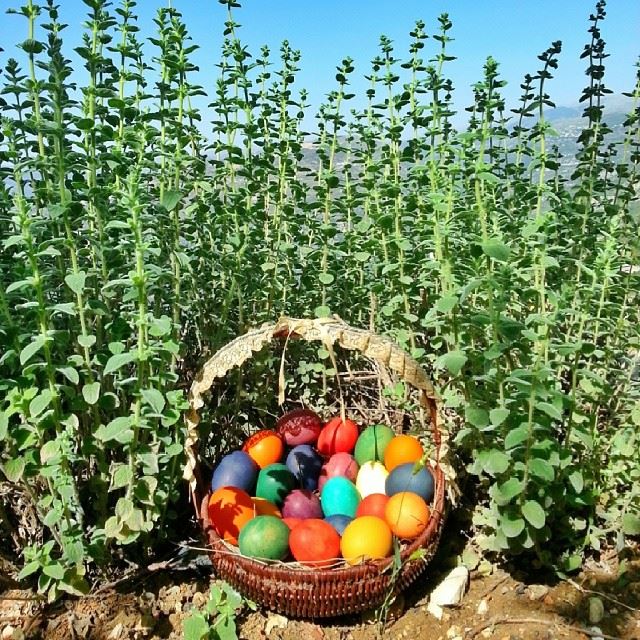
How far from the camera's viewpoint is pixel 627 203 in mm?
3779

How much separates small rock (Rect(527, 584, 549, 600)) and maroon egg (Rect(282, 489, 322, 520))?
94 cm

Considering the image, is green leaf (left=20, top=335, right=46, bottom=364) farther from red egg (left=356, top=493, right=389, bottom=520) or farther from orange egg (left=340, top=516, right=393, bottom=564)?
red egg (left=356, top=493, right=389, bottom=520)

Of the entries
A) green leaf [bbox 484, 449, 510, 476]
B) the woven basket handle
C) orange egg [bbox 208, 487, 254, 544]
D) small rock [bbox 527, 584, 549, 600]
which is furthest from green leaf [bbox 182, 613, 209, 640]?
small rock [bbox 527, 584, 549, 600]

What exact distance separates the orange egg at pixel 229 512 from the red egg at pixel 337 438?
0.61 metres

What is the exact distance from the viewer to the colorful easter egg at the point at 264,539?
260cm

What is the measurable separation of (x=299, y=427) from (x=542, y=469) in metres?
1.40

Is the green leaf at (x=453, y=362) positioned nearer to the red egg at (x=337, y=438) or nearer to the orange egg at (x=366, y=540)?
the orange egg at (x=366, y=540)

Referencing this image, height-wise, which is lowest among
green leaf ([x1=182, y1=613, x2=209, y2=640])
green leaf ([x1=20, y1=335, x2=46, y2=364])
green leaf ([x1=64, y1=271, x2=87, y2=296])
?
green leaf ([x1=182, y1=613, x2=209, y2=640])

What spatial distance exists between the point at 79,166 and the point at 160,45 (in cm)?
73

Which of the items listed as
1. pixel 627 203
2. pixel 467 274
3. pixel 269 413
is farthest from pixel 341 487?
pixel 627 203

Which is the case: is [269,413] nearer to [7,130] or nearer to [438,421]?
[438,421]

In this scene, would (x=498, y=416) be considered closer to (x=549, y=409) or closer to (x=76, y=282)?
(x=549, y=409)

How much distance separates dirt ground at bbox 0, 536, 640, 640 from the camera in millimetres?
2596

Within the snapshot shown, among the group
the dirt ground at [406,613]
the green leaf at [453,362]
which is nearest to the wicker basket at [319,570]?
the dirt ground at [406,613]
